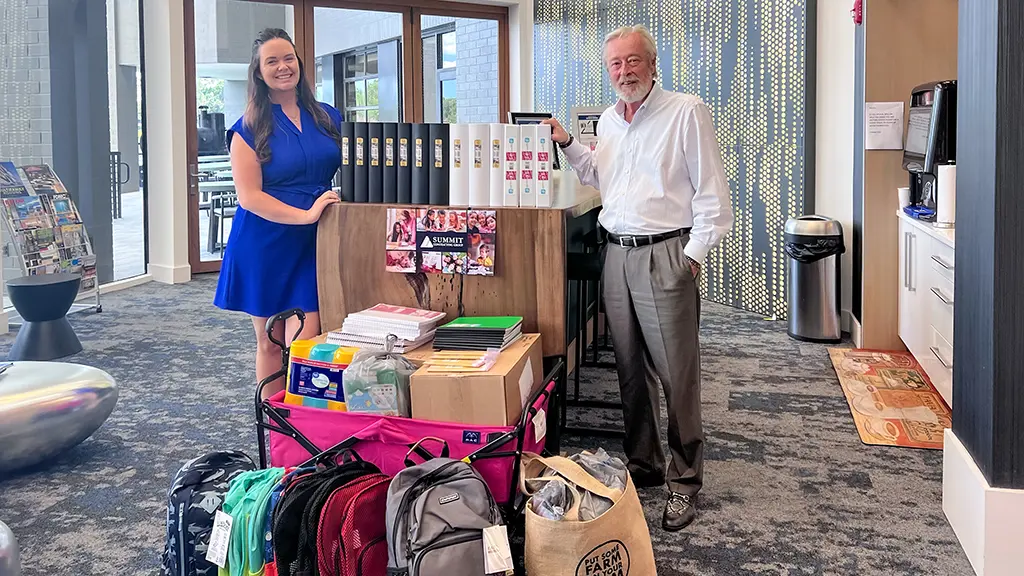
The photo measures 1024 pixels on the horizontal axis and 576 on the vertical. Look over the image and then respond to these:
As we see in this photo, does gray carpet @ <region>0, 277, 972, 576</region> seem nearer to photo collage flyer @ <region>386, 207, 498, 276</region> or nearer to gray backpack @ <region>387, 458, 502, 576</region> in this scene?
gray backpack @ <region>387, 458, 502, 576</region>

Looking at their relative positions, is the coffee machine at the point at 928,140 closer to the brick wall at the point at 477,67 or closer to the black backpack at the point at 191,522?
the black backpack at the point at 191,522

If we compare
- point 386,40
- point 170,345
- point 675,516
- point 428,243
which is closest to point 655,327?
point 675,516

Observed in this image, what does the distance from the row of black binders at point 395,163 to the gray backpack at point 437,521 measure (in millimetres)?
1027

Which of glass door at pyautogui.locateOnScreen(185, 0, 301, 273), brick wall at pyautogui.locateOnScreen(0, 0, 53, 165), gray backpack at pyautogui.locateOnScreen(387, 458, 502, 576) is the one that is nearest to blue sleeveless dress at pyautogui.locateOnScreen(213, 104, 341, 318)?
gray backpack at pyautogui.locateOnScreen(387, 458, 502, 576)

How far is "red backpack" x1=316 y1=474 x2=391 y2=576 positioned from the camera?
6.82 ft

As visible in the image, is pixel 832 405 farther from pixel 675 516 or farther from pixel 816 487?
pixel 675 516

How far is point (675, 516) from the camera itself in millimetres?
2697

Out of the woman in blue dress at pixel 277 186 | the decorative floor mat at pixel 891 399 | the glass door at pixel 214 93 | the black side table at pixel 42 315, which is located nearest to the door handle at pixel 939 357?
the decorative floor mat at pixel 891 399

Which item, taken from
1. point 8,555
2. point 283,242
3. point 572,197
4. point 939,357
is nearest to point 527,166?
point 572,197

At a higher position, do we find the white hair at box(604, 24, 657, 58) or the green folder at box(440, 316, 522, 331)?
the white hair at box(604, 24, 657, 58)

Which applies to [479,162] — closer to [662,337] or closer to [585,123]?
[662,337]

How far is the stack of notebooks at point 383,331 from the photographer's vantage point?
264cm

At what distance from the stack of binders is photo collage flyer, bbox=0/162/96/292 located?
377 centimetres

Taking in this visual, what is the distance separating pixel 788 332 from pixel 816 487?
8.78 feet
